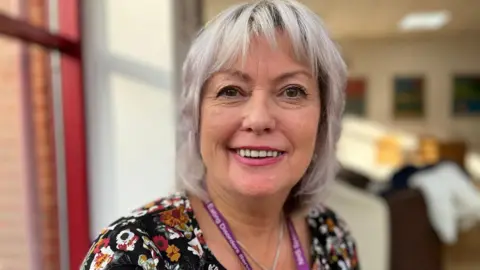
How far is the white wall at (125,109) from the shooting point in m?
1.94

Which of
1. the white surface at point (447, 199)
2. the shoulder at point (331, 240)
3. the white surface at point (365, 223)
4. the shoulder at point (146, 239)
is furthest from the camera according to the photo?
the white surface at point (447, 199)

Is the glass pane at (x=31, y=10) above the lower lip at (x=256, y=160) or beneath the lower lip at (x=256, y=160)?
above

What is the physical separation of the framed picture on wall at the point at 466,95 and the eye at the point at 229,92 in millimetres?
7774

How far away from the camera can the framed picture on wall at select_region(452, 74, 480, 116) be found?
787 cm

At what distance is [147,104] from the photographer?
1960 millimetres

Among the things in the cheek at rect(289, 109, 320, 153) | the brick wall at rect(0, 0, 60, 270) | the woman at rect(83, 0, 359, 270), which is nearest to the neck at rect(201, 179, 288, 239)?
the woman at rect(83, 0, 359, 270)

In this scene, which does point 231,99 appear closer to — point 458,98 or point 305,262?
point 305,262

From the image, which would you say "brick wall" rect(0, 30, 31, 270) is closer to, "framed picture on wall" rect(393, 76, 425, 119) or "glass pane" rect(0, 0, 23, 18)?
"glass pane" rect(0, 0, 23, 18)

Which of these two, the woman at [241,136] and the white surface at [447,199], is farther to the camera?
the white surface at [447,199]

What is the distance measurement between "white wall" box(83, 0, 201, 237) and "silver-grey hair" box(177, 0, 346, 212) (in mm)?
866

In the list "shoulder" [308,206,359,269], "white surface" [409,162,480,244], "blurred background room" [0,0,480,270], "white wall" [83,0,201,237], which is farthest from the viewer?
"white surface" [409,162,480,244]

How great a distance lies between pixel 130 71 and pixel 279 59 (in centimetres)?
118

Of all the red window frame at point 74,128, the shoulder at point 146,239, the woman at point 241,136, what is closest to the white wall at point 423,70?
the red window frame at point 74,128

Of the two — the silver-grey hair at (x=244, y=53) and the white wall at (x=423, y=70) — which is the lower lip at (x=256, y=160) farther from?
the white wall at (x=423, y=70)
